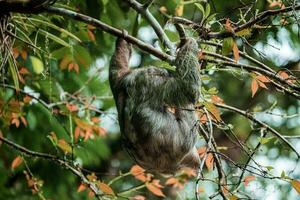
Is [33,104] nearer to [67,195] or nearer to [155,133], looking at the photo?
[67,195]

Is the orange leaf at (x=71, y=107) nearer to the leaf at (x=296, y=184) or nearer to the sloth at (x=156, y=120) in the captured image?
the sloth at (x=156, y=120)

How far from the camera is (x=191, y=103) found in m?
4.52

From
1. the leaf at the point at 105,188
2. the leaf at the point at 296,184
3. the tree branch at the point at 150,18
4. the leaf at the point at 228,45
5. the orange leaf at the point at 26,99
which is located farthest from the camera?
the orange leaf at the point at 26,99

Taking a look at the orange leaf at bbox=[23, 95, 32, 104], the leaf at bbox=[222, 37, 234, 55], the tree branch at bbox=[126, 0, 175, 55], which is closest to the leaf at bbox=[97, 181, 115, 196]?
the orange leaf at bbox=[23, 95, 32, 104]

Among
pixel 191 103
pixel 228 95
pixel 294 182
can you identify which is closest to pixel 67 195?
pixel 228 95

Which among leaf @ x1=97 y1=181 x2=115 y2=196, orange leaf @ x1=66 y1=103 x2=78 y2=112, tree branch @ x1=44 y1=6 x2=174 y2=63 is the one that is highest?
tree branch @ x1=44 y1=6 x2=174 y2=63

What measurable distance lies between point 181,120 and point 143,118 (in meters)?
0.31

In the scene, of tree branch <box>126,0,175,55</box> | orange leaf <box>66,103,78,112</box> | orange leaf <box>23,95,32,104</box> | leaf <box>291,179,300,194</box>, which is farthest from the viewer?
orange leaf <box>66,103,78,112</box>

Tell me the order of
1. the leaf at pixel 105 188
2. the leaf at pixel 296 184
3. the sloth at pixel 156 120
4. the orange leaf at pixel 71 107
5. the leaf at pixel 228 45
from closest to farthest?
the leaf at pixel 228 45, the leaf at pixel 296 184, the sloth at pixel 156 120, the leaf at pixel 105 188, the orange leaf at pixel 71 107

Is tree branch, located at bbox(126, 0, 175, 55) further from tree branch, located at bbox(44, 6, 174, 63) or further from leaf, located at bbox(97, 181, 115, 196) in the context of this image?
leaf, located at bbox(97, 181, 115, 196)

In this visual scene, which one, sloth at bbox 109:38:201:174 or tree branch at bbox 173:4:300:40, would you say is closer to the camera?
tree branch at bbox 173:4:300:40

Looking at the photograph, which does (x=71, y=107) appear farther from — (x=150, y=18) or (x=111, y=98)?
(x=150, y=18)

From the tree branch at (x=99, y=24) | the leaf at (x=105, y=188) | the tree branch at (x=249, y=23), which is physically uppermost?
the tree branch at (x=249, y=23)

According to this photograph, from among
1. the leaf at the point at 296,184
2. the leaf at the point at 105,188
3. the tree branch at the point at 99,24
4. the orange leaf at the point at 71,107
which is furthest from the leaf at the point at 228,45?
the orange leaf at the point at 71,107
